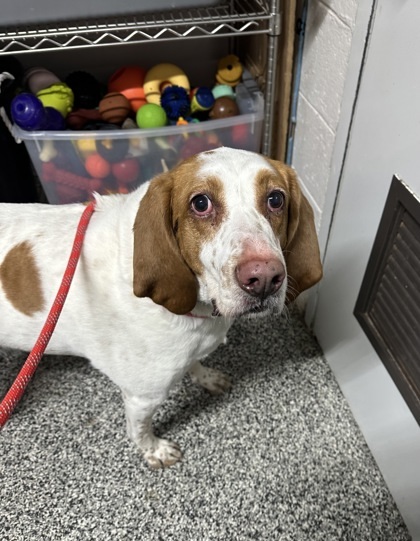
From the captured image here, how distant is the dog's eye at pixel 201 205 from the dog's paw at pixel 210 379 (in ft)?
2.35

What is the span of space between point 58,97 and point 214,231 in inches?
44.0

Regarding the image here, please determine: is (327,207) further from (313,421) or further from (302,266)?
(313,421)

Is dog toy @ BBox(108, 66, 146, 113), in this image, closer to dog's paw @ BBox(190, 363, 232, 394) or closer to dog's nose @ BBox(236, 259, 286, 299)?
dog's paw @ BBox(190, 363, 232, 394)

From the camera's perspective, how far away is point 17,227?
3.62 ft

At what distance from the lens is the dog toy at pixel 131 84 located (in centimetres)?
179

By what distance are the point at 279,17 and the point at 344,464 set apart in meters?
1.29

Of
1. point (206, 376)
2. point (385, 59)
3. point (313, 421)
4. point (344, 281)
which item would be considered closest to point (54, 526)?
point (206, 376)

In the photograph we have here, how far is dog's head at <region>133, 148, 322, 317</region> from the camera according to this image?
83cm

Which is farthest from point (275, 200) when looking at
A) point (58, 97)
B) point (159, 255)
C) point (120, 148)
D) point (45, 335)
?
point (58, 97)

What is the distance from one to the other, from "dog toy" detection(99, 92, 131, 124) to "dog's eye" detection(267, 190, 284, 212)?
1003 mm

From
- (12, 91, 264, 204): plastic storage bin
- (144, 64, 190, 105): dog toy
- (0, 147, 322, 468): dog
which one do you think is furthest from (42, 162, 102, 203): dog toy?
(0, 147, 322, 468): dog

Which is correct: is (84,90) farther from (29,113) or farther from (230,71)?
(230,71)

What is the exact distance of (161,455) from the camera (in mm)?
1333

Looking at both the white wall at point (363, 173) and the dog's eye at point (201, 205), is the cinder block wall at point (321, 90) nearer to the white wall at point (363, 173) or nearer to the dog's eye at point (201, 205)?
the white wall at point (363, 173)
